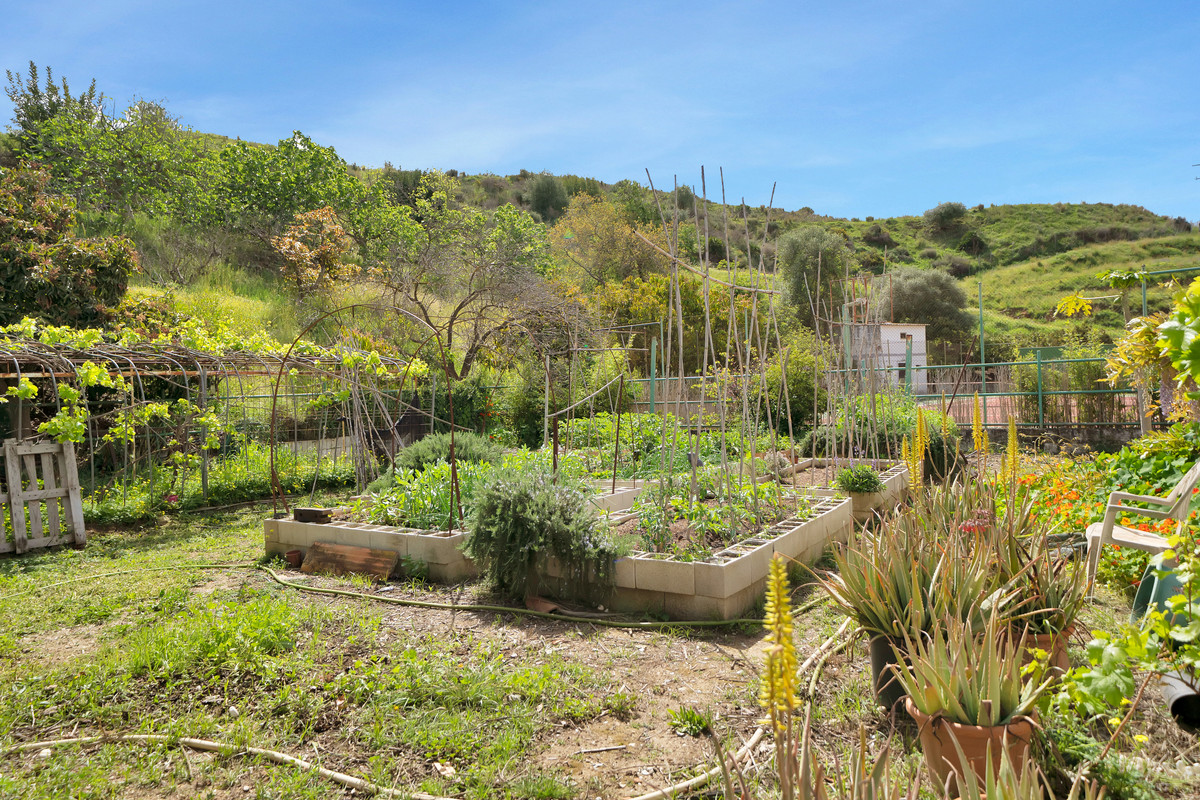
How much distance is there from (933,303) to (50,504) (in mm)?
36097

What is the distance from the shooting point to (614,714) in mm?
3012

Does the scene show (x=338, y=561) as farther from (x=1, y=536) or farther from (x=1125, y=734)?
(x=1125, y=734)

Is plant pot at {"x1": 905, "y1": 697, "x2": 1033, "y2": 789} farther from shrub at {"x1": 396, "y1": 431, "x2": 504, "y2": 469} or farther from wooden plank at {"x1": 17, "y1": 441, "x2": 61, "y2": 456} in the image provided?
wooden plank at {"x1": 17, "y1": 441, "x2": 61, "y2": 456}

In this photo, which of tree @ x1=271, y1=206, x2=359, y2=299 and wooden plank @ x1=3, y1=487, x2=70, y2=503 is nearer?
wooden plank @ x1=3, y1=487, x2=70, y2=503

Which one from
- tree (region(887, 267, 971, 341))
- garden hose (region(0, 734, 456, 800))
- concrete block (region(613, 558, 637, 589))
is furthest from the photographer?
tree (region(887, 267, 971, 341))

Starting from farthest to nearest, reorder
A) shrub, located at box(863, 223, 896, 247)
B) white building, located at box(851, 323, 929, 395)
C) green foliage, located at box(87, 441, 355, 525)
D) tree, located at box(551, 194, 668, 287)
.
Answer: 1. shrub, located at box(863, 223, 896, 247)
2. tree, located at box(551, 194, 668, 287)
3. white building, located at box(851, 323, 929, 395)
4. green foliage, located at box(87, 441, 355, 525)

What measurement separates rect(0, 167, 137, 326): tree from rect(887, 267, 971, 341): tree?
107ft

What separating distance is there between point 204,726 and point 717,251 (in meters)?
40.0

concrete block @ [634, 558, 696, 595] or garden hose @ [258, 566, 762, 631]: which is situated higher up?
concrete block @ [634, 558, 696, 595]

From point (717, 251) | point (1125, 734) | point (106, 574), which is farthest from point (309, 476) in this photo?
point (717, 251)

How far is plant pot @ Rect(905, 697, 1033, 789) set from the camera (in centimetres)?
201

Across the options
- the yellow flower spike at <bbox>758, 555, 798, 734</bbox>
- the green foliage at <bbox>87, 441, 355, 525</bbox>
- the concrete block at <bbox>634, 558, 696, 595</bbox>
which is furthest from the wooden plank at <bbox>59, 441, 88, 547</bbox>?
the yellow flower spike at <bbox>758, 555, 798, 734</bbox>

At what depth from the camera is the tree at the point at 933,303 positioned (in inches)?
1356

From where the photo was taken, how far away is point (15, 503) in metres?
6.15
